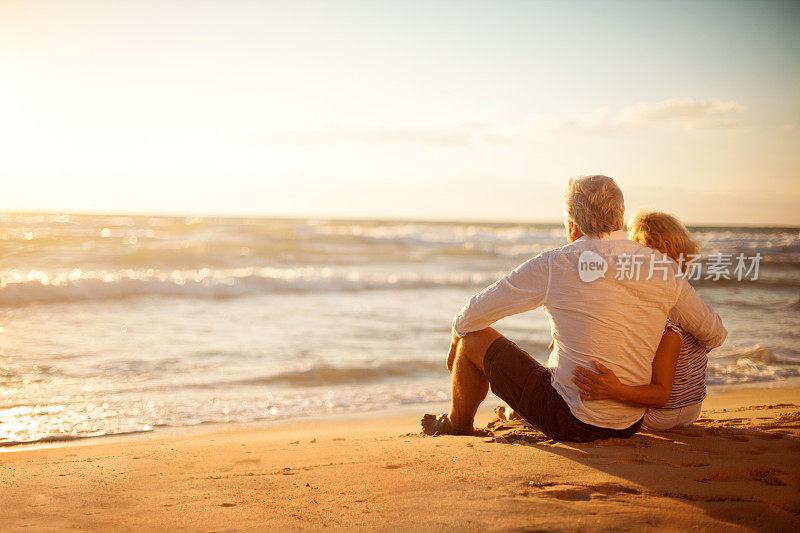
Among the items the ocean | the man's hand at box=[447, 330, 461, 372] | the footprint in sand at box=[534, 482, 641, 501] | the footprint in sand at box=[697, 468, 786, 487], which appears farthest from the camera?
the ocean

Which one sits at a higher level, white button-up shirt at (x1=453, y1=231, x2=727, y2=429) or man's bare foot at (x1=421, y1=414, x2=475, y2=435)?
white button-up shirt at (x1=453, y1=231, x2=727, y2=429)

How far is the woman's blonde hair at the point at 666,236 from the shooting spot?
111 inches

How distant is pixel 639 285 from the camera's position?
2572mm

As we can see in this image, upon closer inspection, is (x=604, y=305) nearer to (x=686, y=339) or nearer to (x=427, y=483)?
(x=686, y=339)

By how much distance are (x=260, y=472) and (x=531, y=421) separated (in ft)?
4.49

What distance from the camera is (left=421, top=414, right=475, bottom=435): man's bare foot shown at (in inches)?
136

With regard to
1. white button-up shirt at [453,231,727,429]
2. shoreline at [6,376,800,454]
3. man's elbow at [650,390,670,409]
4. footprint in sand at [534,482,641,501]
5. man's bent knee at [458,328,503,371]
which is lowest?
shoreline at [6,376,800,454]

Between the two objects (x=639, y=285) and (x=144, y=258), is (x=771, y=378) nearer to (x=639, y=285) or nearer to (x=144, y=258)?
(x=639, y=285)

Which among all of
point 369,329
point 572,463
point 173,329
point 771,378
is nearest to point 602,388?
point 572,463

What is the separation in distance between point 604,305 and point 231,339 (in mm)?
5586

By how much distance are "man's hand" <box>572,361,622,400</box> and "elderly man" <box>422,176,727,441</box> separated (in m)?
0.04

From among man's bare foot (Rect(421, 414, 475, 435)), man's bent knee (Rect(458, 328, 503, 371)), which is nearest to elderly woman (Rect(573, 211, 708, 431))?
man's bent knee (Rect(458, 328, 503, 371))

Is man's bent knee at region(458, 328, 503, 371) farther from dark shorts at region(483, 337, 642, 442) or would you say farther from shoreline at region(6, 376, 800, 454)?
shoreline at region(6, 376, 800, 454)

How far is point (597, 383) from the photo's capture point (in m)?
2.65
